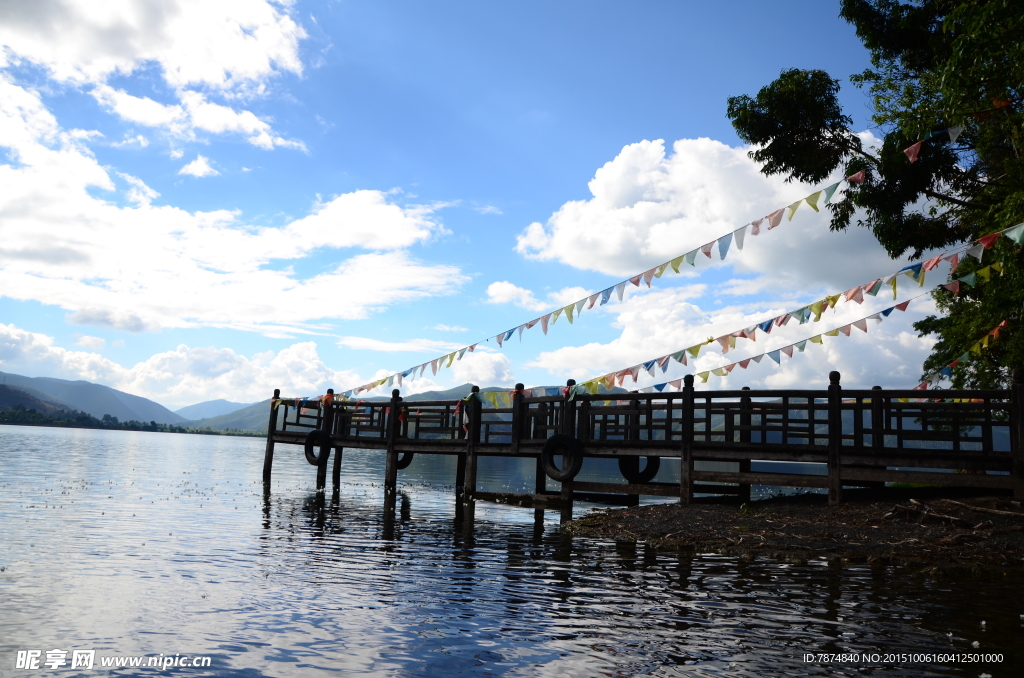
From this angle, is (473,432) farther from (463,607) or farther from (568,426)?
(463,607)

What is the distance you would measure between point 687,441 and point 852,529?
14.4ft

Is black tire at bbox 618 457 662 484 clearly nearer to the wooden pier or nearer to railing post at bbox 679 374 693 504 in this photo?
the wooden pier

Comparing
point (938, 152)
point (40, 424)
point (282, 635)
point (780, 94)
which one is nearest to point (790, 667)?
point (282, 635)

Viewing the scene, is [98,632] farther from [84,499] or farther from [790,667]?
[84,499]

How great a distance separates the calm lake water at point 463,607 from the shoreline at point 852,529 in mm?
644

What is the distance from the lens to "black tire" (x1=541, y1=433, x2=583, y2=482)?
1958 cm

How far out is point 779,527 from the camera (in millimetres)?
14102

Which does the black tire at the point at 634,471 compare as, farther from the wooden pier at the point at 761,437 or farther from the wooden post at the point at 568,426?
the wooden post at the point at 568,426

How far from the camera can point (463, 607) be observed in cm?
888

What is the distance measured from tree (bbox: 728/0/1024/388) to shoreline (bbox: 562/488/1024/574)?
19.7ft

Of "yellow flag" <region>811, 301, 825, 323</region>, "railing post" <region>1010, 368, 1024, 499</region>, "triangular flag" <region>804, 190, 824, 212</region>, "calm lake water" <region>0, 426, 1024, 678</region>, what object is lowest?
"calm lake water" <region>0, 426, 1024, 678</region>

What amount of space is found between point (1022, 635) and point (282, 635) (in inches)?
297

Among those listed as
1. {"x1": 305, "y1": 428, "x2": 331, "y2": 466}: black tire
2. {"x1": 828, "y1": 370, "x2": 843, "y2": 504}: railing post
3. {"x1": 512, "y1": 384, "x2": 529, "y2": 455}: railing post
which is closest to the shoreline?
{"x1": 828, "y1": 370, "x2": 843, "y2": 504}: railing post

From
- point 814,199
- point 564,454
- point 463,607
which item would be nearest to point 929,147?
point 814,199
